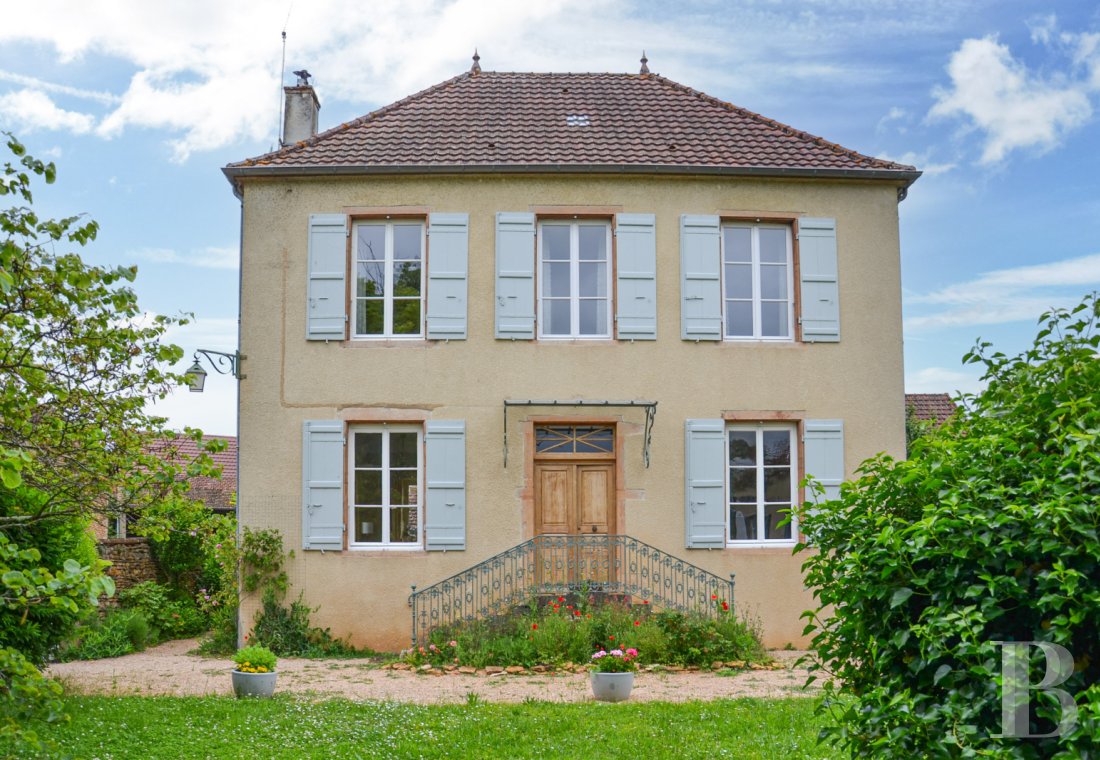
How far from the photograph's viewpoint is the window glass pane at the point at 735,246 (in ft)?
45.0

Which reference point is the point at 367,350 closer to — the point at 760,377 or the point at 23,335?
the point at 760,377

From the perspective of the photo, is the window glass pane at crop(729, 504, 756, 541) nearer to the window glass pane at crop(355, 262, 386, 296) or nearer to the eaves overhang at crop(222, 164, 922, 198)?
the eaves overhang at crop(222, 164, 922, 198)

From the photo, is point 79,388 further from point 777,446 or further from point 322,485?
point 777,446

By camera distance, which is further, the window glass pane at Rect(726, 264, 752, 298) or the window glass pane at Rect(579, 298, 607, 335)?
the window glass pane at Rect(726, 264, 752, 298)

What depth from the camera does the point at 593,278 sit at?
13.5 m

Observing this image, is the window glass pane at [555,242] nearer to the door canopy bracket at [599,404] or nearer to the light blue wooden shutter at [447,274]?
the light blue wooden shutter at [447,274]

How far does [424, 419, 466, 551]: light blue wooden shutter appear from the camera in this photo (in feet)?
42.0

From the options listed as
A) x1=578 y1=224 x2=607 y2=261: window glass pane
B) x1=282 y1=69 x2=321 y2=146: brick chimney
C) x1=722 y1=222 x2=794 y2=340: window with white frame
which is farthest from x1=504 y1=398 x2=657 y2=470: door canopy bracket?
x1=282 y1=69 x2=321 y2=146: brick chimney

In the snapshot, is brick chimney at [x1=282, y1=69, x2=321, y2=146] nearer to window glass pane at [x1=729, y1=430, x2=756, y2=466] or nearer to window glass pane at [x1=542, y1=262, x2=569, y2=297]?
window glass pane at [x1=542, y1=262, x2=569, y2=297]

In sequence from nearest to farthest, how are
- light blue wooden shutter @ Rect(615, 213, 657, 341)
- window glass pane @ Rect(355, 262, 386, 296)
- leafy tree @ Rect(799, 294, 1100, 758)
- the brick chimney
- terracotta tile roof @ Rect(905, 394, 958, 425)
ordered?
leafy tree @ Rect(799, 294, 1100, 758)
light blue wooden shutter @ Rect(615, 213, 657, 341)
window glass pane @ Rect(355, 262, 386, 296)
the brick chimney
terracotta tile roof @ Rect(905, 394, 958, 425)

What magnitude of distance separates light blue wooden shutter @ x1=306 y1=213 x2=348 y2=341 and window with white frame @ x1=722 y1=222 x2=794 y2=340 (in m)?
5.26

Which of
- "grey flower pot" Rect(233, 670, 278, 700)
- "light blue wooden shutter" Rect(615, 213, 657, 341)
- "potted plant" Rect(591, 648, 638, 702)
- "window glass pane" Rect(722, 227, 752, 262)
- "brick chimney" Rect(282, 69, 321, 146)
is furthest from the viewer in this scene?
"brick chimney" Rect(282, 69, 321, 146)

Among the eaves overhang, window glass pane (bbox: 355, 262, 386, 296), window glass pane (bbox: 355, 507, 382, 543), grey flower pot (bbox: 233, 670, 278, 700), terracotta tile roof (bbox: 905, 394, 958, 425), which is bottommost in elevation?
grey flower pot (bbox: 233, 670, 278, 700)

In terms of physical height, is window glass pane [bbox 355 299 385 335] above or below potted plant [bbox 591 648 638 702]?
above
